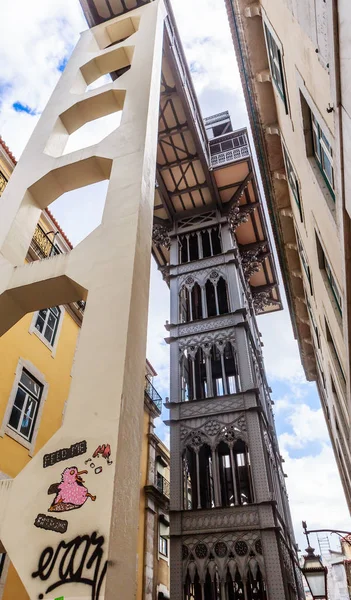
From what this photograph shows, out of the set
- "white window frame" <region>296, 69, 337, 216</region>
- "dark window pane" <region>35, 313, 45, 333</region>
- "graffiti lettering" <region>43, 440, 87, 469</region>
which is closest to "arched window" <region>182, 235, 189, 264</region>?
"dark window pane" <region>35, 313, 45, 333</region>

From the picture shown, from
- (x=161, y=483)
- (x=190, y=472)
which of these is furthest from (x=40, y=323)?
(x=161, y=483)

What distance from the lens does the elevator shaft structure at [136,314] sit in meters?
3.12

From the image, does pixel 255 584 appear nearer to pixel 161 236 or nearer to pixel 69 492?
pixel 69 492

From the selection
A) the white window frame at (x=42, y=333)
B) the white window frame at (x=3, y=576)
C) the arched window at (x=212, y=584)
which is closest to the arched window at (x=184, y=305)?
the white window frame at (x=42, y=333)

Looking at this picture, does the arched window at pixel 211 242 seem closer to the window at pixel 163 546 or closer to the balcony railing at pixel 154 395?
the balcony railing at pixel 154 395

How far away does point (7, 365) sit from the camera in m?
10.1

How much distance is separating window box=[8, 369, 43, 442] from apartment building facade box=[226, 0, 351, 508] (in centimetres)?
779

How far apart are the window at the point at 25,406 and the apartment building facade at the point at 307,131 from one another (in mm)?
7786

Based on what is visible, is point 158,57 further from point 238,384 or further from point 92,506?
point 238,384

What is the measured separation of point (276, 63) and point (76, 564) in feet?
35.8

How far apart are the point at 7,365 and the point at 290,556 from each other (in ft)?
41.1

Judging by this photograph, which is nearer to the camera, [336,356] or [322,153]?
[322,153]

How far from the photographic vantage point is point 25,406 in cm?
1066

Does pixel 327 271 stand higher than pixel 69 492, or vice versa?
pixel 327 271
